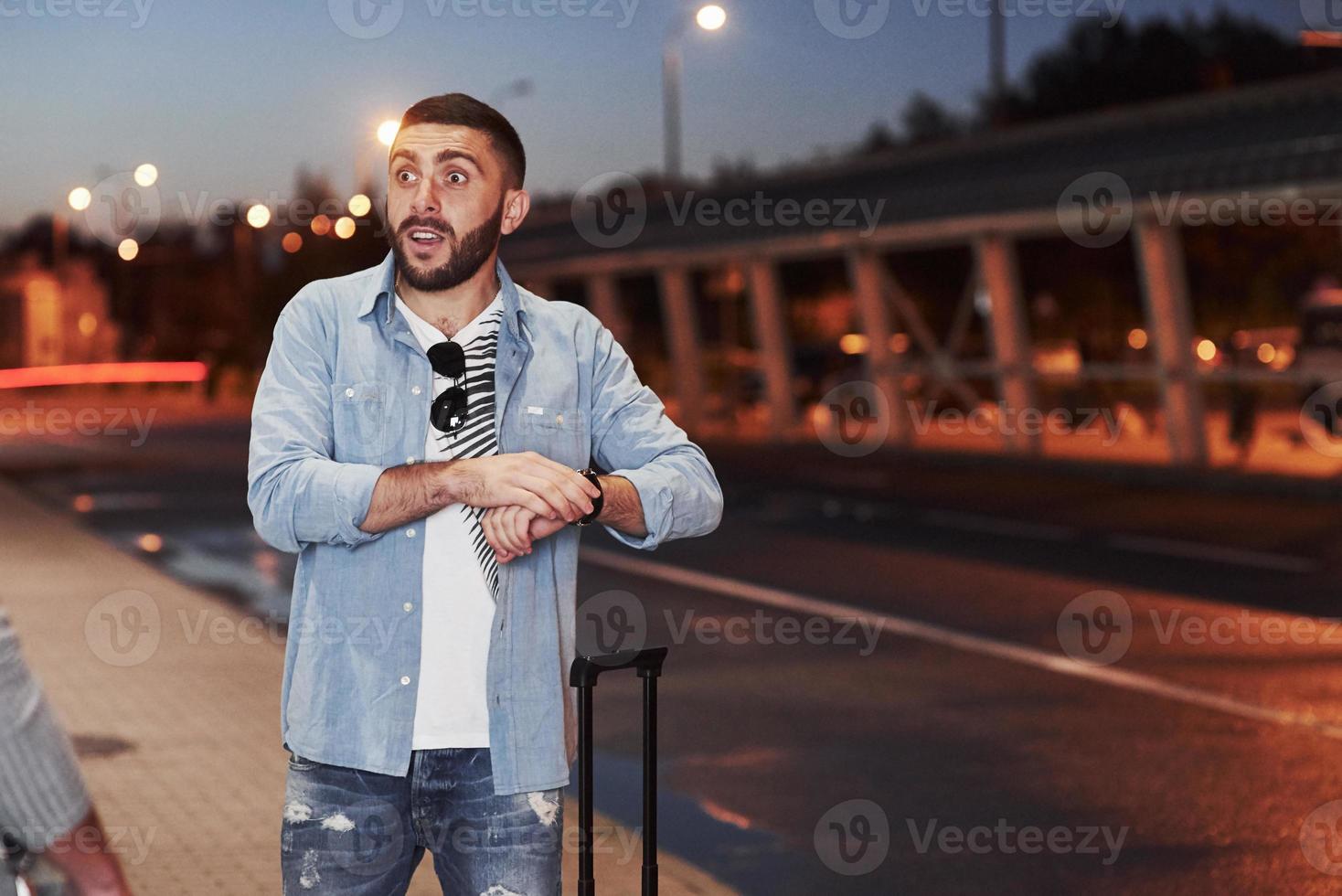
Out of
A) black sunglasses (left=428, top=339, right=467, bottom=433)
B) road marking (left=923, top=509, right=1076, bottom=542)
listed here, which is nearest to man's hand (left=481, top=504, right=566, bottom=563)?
black sunglasses (left=428, top=339, right=467, bottom=433)

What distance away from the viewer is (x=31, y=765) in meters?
1.96

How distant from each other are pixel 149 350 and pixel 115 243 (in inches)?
1115

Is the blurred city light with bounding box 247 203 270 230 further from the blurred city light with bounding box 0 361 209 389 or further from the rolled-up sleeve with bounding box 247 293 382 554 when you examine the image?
the rolled-up sleeve with bounding box 247 293 382 554

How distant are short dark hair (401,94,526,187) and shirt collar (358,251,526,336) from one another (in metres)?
0.22

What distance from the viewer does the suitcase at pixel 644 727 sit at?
333cm

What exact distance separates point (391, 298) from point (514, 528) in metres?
0.52

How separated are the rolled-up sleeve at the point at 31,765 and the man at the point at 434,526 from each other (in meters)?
1.11

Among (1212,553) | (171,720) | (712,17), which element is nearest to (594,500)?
(171,720)

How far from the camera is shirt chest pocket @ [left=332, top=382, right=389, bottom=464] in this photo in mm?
3250

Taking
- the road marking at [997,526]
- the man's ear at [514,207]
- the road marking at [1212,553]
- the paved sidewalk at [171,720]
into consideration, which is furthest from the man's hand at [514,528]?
the road marking at [997,526]

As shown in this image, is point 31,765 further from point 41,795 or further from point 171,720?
point 171,720

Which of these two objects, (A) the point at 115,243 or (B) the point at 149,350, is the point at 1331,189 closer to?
(B) the point at 149,350

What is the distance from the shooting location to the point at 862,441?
29625 millimetres

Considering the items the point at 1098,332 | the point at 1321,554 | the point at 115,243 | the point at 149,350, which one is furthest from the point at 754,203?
the point at 115,243
